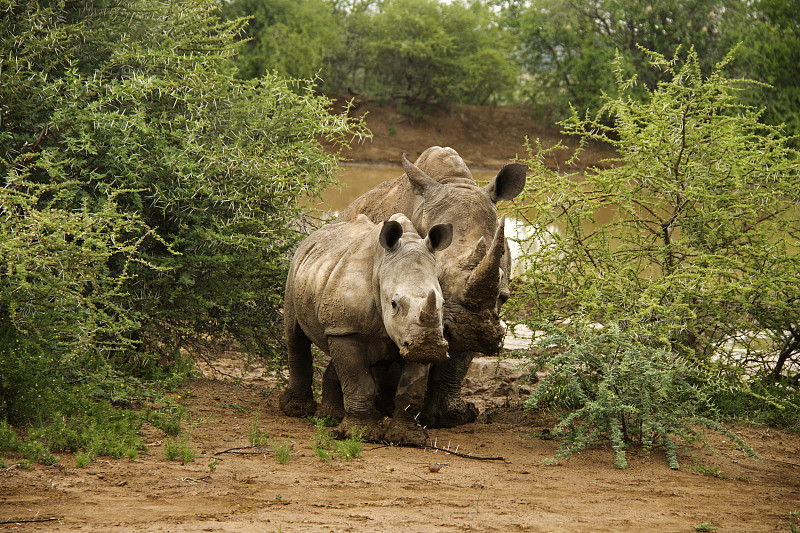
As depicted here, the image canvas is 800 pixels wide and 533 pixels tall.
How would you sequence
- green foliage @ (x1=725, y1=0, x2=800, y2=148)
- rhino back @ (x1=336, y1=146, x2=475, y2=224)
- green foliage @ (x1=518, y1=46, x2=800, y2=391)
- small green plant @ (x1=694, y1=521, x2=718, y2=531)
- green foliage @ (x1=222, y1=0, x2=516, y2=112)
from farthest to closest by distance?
green foliage @ (x1=222, y1=0, x2=516, y2=112) < green foliage @ (x1=725, y1=0, x2=800, y2=148) < green foliage @ (x1=518, y1=46, x2=800, y2=391) < rhino back @ (x1=336, y1=146, x2=475, y2=224) < small green plant @ (x1=694, y1=521, x2=718, y2=531)

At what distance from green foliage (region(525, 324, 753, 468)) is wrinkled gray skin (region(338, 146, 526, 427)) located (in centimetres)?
66

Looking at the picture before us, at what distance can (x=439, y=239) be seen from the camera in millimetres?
6461

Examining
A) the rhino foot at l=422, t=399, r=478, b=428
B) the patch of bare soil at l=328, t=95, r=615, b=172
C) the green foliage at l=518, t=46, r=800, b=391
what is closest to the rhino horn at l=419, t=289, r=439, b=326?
the rhino foot at l=422, t=399, r=478, b=428

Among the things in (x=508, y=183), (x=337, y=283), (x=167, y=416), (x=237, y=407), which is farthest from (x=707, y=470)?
(x=167, y=416)

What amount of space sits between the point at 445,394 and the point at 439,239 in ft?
5.18

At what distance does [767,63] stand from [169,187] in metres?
18.9

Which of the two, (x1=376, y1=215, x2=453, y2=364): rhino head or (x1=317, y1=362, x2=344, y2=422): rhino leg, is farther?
(x1=317, y1=362, x2=344, y2=422): rhino leg

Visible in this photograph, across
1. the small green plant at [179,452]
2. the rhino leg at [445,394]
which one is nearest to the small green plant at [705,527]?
the rhino leg at [445,394]

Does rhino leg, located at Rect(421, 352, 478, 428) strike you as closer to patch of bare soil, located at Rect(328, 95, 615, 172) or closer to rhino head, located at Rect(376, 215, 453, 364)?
rhino head, located at Rect(376, 215, 453, 364)

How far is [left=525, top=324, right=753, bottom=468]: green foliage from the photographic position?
6.47m

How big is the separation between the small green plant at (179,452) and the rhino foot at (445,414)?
2.11 metres

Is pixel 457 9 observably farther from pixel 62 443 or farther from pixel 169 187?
pixel 62 443

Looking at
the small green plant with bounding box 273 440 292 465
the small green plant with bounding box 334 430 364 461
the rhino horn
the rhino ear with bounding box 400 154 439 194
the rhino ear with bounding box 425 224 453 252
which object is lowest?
the small green plant with bounding box 273 440 292 465

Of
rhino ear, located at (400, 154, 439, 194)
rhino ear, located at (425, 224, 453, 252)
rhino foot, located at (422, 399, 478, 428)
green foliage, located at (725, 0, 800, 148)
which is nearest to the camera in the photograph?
rhino ear, located at (425, 224, 453, 252)
